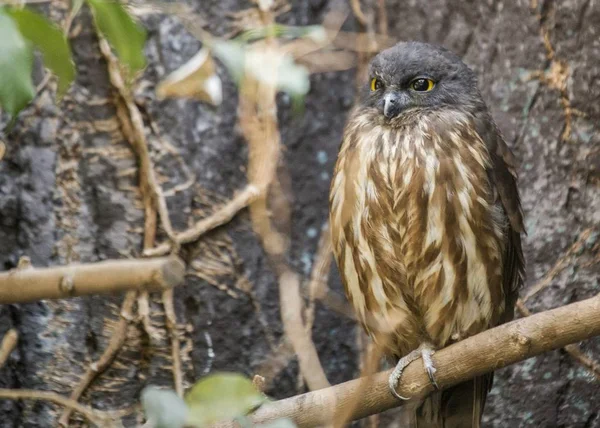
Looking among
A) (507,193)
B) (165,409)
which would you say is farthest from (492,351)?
(165,409)

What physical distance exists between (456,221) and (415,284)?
0.23m

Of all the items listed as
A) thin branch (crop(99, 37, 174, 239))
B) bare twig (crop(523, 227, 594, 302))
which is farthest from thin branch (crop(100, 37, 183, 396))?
bare twig (crop(523, 227, 594, 302))

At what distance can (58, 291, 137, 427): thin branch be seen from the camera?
288cm

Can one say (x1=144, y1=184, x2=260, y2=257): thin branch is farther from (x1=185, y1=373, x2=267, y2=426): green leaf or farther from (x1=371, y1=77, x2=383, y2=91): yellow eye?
(x1=185, y1=373, x2=267, y2=426): green leaf

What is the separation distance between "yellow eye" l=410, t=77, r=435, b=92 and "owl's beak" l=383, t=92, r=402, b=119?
3.2 inches

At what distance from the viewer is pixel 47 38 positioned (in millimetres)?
1254

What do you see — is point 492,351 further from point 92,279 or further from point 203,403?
point 92,279

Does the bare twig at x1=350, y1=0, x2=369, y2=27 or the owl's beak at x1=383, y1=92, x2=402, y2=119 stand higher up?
the bare twig at x1=350, y1=0, x2=369, y2=27

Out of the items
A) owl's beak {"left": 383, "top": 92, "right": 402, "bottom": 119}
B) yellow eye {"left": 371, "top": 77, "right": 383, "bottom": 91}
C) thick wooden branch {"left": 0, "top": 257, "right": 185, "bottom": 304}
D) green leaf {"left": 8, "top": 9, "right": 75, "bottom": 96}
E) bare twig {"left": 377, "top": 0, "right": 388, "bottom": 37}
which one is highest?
bare twig {"left": 377, "top": 0, "right": 388, "bottom": 37}

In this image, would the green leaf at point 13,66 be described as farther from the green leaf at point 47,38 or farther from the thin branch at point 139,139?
the thin branch at point 139,139

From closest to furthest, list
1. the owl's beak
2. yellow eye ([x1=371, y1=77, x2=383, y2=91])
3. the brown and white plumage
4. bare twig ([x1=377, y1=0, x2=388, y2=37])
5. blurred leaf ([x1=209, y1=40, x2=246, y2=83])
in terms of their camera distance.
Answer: blurred leaf ([x1=209, y1=40, x2=246, y2=83]), the brown and white plumage, the owl's beak, yellow eye ([x1=371, y1=77, x2=383, y2=91]), bare twig ([x1=377, y1=0, x2=388, y2=37])

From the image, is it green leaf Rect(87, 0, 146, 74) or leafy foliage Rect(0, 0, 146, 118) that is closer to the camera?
leafy foliage Rect(0, 0, 146, 118)

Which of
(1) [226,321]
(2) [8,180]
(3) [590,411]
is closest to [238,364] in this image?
(1) [226,321]

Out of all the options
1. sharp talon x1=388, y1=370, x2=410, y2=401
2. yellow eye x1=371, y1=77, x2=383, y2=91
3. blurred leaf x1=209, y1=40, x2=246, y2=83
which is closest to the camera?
blurred leaf x1=209, y1=40, x2=246, y2=83
